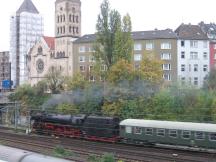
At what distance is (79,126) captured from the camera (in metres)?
50.1

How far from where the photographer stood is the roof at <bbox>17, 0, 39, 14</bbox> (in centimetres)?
18031

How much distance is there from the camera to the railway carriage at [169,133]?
Result: 36600 mm

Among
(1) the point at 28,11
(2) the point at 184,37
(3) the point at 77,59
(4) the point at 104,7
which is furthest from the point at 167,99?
(1) the point at 28,11

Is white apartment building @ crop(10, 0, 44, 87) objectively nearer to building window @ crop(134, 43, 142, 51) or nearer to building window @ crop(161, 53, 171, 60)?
building window @ crop(134, 43, 142, 51)

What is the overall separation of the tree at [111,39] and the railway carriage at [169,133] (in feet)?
93.8

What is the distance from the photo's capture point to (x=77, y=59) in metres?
130

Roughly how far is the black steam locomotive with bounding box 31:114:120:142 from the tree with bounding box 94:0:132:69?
60.4 ft

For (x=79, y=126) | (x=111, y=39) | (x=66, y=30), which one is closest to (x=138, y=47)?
(x=66, y=30)

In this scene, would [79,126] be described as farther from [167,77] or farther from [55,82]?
[167,77]

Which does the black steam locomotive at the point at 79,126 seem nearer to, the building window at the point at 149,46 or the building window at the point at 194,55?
the building window at the point at 149,46

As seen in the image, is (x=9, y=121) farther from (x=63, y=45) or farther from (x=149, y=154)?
(x=63, y=45)

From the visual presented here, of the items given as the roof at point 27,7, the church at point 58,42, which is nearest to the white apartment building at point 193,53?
the church at point 58,42

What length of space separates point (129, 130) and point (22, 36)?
13673 centimetres

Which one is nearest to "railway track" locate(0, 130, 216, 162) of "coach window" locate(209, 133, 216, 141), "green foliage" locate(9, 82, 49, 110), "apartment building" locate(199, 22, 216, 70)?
"coach window" locate(209, 133, 216, 141)
